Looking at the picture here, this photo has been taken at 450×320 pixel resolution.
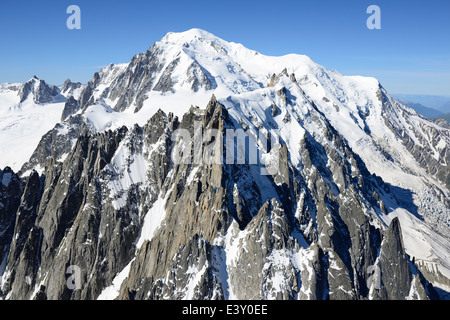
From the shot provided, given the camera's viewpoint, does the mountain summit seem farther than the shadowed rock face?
Yes

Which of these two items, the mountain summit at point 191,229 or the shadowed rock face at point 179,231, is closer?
the shadowed rock face at point 179,231

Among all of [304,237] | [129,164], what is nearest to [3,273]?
[129,164]

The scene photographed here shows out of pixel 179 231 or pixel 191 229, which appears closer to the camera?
pixel 191 229

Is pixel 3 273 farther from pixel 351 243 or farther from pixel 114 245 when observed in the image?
pixel 351 243

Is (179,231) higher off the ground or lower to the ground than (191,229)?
lower

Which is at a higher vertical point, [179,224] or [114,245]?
[179,224]
